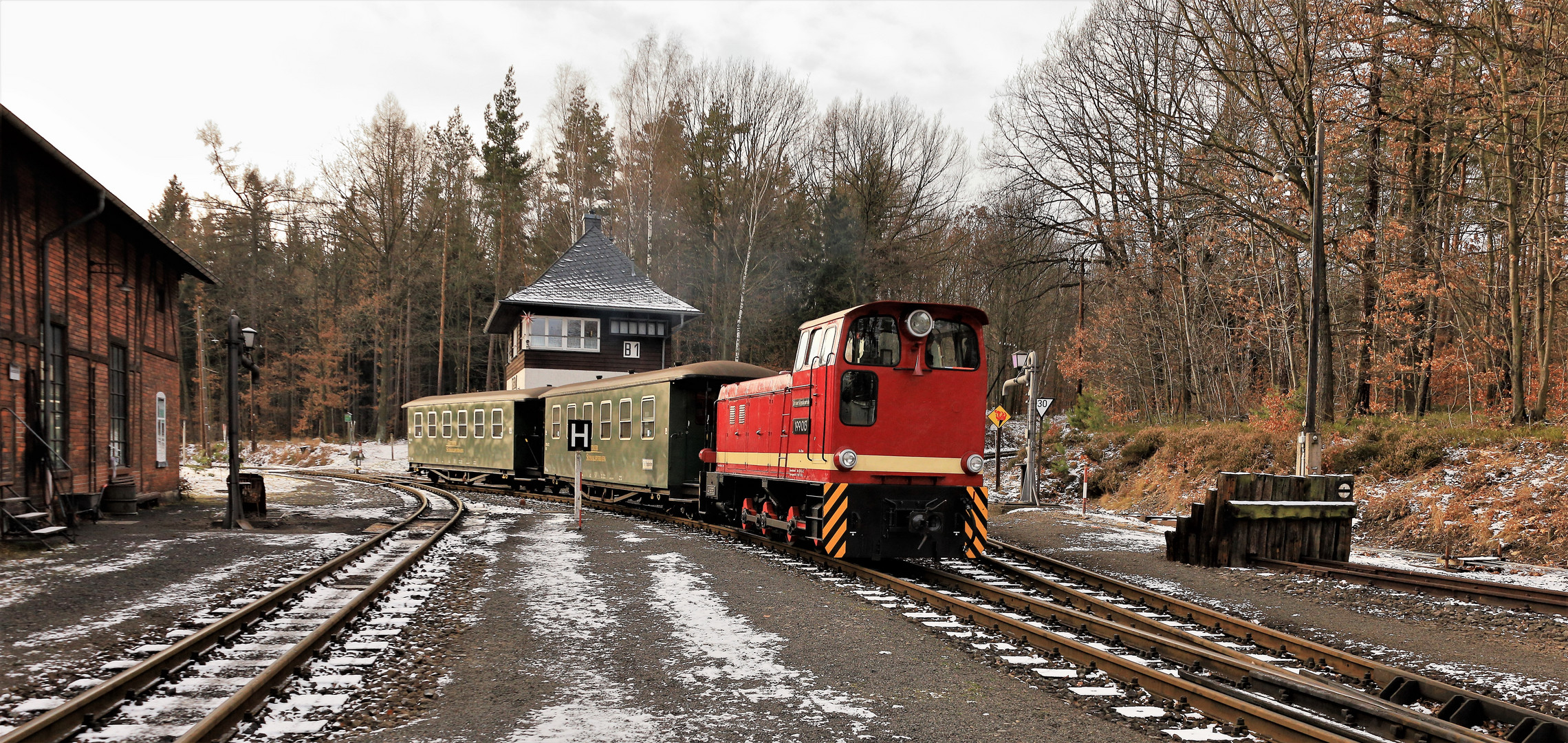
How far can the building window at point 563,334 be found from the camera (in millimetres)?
37906

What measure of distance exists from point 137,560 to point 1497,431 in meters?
19.9

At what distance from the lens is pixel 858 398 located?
37.0 ft

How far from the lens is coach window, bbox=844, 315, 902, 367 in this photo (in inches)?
446

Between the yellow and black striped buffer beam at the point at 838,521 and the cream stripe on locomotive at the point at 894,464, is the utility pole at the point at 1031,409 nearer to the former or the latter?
the cream stripe on locomotive at the point at 894,464

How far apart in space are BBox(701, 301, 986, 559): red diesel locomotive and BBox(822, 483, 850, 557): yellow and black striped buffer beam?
0.01 m

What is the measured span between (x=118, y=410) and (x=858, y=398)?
49.9ft

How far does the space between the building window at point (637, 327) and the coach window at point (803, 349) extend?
27.1m

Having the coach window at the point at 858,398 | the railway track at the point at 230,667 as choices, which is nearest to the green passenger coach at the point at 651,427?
the coach window at the point at 858,398

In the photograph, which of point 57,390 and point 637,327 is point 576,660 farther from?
point 637,327

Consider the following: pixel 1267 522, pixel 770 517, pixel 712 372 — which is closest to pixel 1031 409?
pixel 712 372

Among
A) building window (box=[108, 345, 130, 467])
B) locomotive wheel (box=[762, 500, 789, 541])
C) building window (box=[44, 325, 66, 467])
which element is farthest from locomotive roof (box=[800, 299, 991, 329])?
building window (box=[108, 345, 130, 467])

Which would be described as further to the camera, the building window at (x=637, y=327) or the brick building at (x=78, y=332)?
the building window at (x=637, y=327)

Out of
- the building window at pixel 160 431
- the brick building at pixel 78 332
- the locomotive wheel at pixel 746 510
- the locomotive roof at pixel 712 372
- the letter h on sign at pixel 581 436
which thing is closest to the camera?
the brick building at pixel 78 332

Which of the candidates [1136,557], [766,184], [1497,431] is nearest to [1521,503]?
[1497,431]
